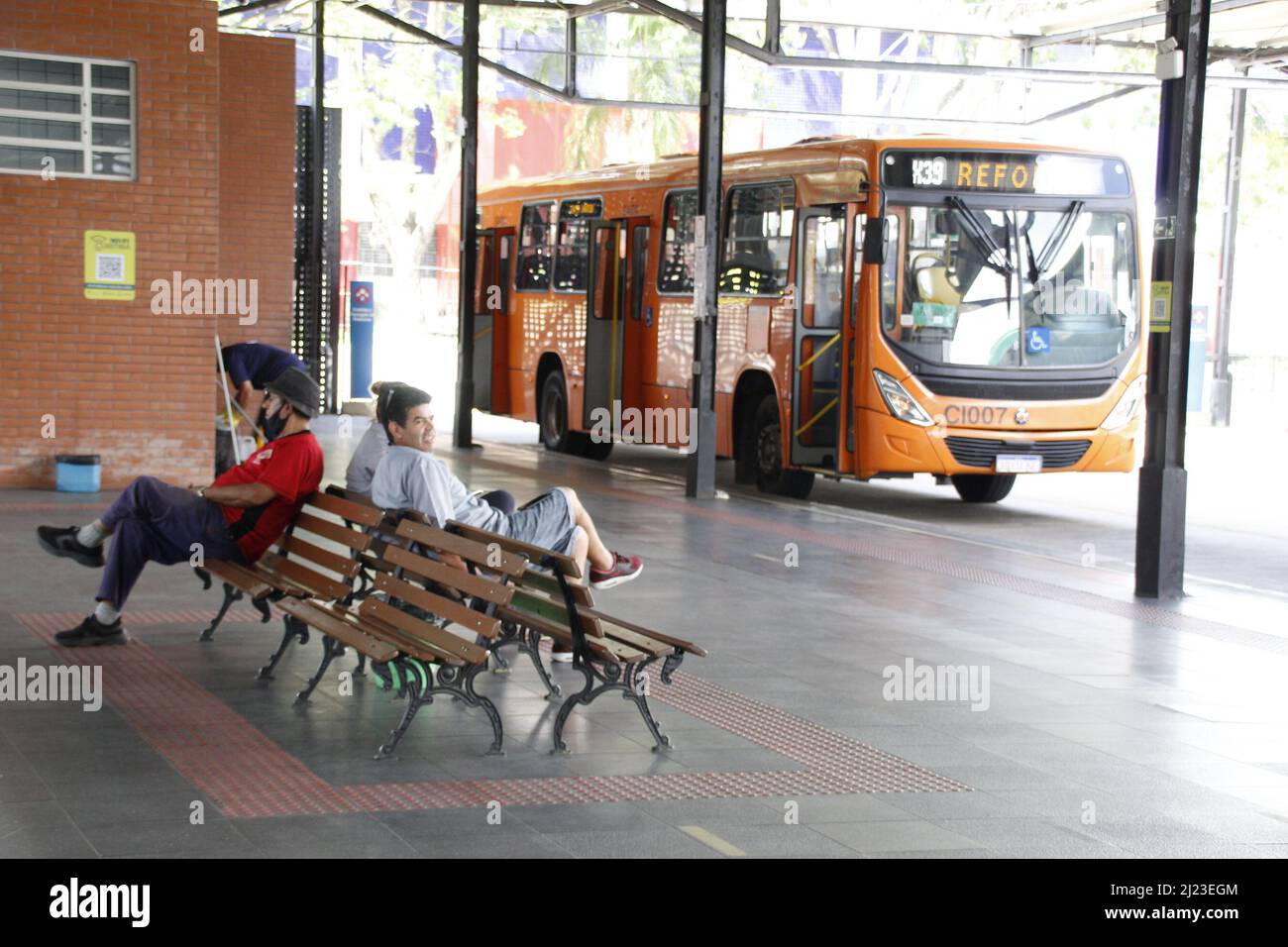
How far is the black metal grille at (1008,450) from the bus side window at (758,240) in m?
2.36

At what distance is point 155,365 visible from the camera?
14.9 m

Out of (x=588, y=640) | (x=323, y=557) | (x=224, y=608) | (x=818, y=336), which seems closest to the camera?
(x=588, y=640)

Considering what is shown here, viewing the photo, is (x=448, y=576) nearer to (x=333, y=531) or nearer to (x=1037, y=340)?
(x=333, y=531)

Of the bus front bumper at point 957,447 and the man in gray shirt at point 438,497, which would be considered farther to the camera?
the bus front bumper at point 957,447

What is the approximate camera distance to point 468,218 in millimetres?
21531

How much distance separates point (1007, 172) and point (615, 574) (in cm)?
817

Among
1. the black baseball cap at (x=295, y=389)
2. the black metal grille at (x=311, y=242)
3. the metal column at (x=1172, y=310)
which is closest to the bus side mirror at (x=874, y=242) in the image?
the metal column at (x=1172, y=310)

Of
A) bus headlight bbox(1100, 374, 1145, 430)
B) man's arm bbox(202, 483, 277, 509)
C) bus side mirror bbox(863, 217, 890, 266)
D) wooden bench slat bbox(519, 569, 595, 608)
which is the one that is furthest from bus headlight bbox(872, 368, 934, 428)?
wooden bench slat bbox(519, 569, 595, 608)

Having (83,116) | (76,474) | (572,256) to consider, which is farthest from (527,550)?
(572,256)

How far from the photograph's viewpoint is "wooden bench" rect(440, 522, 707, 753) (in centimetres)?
691

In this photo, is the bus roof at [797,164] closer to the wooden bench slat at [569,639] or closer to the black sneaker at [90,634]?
the black sneaker at [90,634]

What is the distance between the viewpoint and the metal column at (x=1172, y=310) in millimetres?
11117
